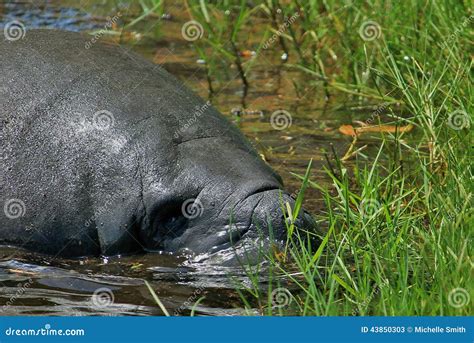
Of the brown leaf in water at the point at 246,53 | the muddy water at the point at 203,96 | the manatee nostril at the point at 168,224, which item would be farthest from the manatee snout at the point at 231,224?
the brown leaf in water at the point at 246,53

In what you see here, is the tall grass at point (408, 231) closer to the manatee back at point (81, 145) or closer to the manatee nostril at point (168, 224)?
the manatee nostril at point (168, 224)

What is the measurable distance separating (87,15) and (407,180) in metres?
4.62

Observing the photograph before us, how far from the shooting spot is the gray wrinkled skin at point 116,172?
5055mm

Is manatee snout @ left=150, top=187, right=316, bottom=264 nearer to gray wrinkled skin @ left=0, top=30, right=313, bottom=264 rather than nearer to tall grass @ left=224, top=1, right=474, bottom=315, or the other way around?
gray wrinkled skin @ left=0, top=30, right=313, bottom=264

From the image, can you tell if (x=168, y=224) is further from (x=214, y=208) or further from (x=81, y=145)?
(x=81, y=145)

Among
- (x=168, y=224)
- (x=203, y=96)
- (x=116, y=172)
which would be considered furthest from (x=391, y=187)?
(x=203, y=96)

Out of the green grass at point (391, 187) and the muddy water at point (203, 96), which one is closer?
the green grass at point (391, 187)

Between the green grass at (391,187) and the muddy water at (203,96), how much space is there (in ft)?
0.54

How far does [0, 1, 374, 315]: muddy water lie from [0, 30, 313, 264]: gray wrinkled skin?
0.13m

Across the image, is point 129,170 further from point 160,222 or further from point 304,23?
point 304,23

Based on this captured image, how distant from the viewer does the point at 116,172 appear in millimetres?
5117

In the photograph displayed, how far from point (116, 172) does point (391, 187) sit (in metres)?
1.32

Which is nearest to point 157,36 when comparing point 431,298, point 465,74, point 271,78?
point 271,78

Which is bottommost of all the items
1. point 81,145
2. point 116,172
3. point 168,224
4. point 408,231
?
point 408,231
